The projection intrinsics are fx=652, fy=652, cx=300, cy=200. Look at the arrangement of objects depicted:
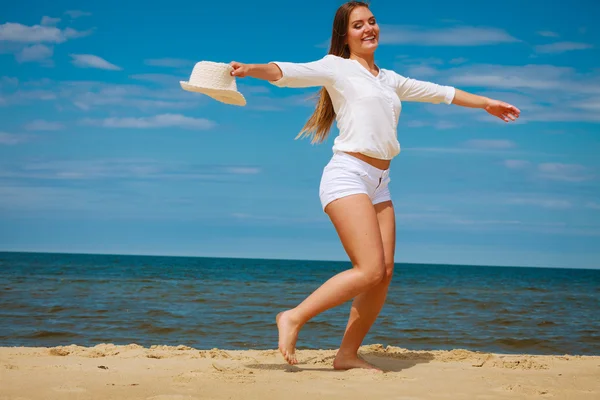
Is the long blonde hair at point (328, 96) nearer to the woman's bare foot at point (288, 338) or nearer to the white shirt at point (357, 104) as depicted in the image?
the white shirt at point (357, 104)

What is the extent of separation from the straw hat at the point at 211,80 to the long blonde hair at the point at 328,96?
0.69m

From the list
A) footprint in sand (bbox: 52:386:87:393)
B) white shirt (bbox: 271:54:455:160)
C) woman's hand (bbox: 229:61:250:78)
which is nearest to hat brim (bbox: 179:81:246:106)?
woman's hand (bbox: 229:61:250:78)

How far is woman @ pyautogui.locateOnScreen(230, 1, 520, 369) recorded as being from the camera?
12.0 ft

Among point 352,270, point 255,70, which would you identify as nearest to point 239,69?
point 255,70

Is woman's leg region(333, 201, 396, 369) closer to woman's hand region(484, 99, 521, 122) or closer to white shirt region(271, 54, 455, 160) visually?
white shirt region(271, 54, 455, 160)

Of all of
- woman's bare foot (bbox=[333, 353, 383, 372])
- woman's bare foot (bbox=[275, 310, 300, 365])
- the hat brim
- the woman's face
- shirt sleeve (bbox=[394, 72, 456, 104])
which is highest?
the woman's face

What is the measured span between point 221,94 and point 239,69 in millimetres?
240

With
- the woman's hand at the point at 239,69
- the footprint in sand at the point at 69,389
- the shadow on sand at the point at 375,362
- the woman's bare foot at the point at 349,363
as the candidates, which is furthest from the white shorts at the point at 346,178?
the footprint in sand at the point at 69,389

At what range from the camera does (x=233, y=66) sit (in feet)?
11.3

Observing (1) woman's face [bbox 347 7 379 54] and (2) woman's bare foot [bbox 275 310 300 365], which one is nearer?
(2) woman's bare foot [bbox 275 310 300 365]

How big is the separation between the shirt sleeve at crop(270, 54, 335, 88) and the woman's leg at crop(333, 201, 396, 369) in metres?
0.86

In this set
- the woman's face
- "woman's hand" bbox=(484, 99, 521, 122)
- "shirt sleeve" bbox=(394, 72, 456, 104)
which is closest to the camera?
the woman's face

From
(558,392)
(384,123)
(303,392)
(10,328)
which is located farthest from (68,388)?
(10,328)

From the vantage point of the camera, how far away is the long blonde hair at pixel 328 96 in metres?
4.01
